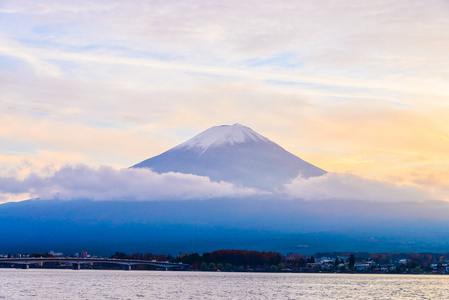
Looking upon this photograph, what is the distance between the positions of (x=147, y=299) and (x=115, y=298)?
3.16m

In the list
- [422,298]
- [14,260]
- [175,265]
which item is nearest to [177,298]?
[422,298]

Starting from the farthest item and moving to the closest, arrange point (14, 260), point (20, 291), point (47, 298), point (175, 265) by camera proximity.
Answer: point (175, 265) < point (14, 260) < point (20, 291) < point (47, 298)

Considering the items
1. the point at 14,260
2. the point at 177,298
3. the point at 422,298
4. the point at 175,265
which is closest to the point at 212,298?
the point at 177,298

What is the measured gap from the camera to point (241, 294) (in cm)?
8944

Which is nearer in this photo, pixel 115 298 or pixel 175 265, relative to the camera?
pixel 115 298

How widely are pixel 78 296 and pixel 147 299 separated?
7420mm

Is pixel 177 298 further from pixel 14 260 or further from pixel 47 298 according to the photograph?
pixel 14 260

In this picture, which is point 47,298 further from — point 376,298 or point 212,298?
point 376,298

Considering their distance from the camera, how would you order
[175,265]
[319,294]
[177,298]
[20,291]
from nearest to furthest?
[177,298] → [20,291] → [319,294] → [175,265]

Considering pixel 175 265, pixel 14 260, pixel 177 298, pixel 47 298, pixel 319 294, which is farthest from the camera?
pixel 175 265

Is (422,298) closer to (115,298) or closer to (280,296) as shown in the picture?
(280,296)

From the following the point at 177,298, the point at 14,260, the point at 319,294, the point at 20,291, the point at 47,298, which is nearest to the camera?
the point at 47,298

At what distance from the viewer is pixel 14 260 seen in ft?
559

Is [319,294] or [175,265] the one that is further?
[175,265]
